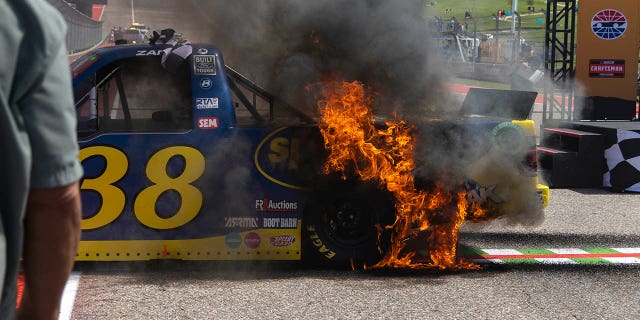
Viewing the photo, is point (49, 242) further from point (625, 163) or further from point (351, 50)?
point (625, 163)

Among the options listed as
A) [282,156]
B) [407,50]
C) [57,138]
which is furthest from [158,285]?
[57,138]

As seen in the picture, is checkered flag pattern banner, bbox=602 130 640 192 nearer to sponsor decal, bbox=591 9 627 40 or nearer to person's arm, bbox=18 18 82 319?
sponsor decal, bbox=591 9 627 40

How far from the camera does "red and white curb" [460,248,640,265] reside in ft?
19.4

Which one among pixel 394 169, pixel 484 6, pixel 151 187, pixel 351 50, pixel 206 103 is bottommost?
pixel 151 187

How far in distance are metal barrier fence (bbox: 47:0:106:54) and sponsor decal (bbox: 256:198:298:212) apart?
1449 inches

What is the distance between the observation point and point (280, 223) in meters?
5.40

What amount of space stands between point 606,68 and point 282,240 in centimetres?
1188

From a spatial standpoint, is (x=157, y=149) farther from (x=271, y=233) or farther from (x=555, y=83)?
(x=555, y=83)

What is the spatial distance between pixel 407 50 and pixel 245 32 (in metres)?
1.68

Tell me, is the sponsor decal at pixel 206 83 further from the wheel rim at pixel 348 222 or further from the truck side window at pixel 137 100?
the wheel rim at pixel 348 222

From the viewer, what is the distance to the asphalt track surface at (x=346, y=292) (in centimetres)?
449

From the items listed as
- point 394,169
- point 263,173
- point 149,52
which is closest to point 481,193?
point 394,169

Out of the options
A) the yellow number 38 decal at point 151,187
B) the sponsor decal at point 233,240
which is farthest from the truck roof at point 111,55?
the sponsor decal at point 233,240

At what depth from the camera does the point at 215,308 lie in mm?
4547
